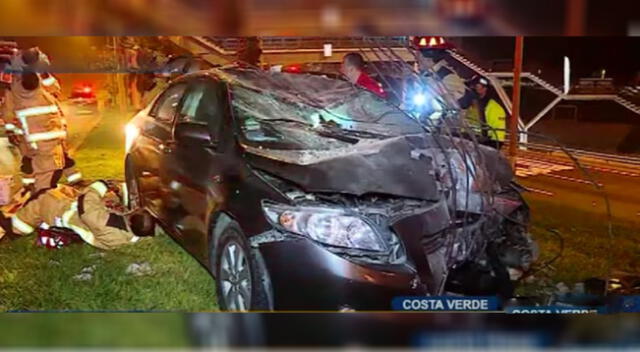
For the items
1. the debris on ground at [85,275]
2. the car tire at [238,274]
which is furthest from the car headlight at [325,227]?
the debris on ground at [85,275]

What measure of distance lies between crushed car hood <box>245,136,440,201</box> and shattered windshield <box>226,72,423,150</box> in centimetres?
4

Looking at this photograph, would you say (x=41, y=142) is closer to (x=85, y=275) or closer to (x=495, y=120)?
(x=85, y=275)

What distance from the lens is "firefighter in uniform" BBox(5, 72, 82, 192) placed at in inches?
100

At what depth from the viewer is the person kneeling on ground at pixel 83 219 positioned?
259 cm

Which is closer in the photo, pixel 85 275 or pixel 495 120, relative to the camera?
pixel 495 120

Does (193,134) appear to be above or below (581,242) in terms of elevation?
above

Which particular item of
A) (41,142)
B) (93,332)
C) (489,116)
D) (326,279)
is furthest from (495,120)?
(93,332)

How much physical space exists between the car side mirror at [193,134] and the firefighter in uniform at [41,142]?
0.43m

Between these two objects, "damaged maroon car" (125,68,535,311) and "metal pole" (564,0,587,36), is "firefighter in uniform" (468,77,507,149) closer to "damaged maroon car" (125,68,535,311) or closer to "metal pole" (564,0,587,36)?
"damaged maroon car" (125,68,535,311)

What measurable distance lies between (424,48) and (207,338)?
1.51 meters

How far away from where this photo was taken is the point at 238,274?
249 centimetres

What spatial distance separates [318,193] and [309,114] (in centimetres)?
30

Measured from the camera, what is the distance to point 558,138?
8.24ft

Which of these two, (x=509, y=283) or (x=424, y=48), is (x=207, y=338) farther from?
(x=424, y=48)
